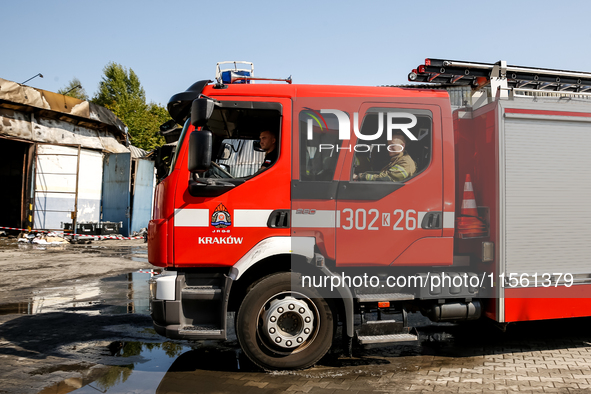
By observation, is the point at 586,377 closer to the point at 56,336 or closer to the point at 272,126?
the point at 272,126

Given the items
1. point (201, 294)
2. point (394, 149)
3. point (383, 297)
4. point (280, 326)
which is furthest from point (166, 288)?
point (394, 149)

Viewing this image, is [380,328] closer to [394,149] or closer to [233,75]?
[394,149]

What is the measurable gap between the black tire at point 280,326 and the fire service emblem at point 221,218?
67cm

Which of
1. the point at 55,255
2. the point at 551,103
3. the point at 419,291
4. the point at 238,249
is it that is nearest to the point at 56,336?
the point at 238,249

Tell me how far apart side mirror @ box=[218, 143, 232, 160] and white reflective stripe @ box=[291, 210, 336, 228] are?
95cm

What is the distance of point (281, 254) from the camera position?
4.83 meters

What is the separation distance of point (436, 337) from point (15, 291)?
24.8 ft

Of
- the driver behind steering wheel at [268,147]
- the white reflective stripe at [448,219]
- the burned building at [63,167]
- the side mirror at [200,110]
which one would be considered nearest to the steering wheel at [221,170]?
the driver behind steering wheel at [268,147]

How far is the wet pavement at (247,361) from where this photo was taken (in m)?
4.46

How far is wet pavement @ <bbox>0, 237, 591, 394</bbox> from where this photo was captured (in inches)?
176

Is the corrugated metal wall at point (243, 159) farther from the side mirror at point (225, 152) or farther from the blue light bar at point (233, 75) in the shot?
the blue light bar at point (233, 75)

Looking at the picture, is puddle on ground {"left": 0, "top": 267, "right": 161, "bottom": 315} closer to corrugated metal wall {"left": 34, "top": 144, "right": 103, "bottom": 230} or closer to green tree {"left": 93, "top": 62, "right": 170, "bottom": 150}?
corrugated metal wall {"left": 34, "top": 144, "right": 103, "bottom": 230}

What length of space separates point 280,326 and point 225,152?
1.85m

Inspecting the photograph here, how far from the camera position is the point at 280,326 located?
4742 mm
